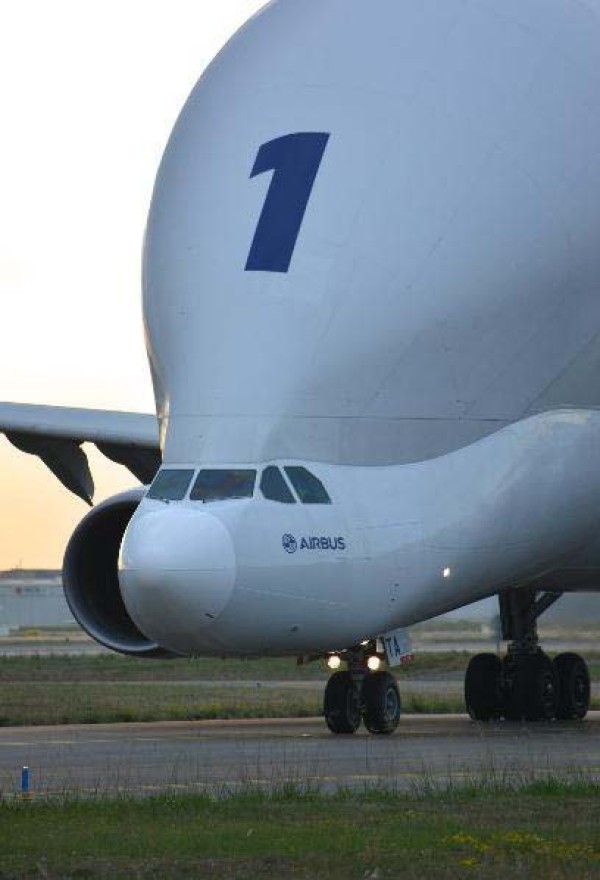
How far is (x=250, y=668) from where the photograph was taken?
55.0 metres

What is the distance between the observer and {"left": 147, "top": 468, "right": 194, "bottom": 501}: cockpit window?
869 inches

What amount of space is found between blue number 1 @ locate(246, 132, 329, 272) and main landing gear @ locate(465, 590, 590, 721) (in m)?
8.41

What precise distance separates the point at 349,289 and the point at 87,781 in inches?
Answer: 254

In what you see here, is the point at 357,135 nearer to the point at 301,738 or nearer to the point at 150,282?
the point at 150,282

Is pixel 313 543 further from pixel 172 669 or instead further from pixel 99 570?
pixel 172 669

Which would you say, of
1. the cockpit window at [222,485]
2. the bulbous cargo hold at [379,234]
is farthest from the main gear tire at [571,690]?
the cockpit window at [222,485]

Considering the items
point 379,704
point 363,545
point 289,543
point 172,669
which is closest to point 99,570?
point 379,704

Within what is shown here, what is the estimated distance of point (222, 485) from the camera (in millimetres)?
22062

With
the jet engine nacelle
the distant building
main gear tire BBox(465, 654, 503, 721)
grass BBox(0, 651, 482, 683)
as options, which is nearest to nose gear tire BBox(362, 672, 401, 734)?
the jet engine nacelle

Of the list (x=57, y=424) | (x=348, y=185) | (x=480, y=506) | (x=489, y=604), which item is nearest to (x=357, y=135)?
(x=348, y=185)

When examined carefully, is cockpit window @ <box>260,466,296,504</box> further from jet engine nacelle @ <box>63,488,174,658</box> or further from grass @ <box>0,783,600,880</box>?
grass @ <box>0,783,600,880</box>

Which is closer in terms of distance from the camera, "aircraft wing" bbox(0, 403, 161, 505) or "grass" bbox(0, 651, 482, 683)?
"aircraft wing" bbox(0, 403, 161, 505)

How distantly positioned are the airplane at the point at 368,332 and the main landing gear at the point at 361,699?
0.10 ft

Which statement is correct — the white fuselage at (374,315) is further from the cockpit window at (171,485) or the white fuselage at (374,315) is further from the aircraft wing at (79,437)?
the aircraft wing at (79,437)
